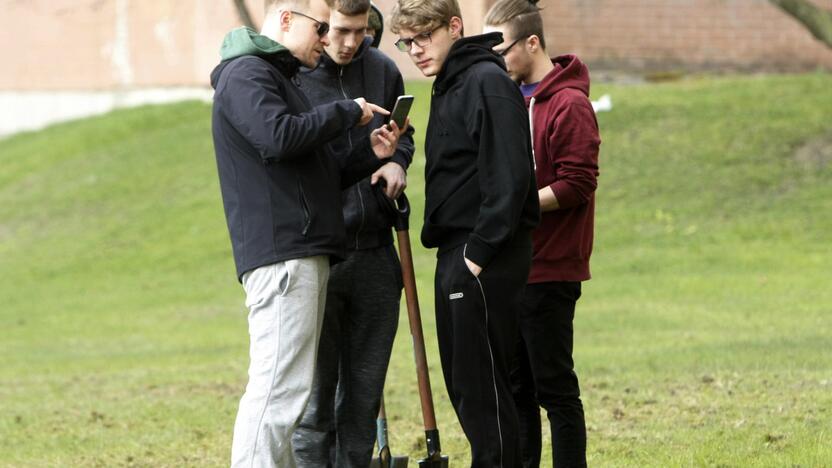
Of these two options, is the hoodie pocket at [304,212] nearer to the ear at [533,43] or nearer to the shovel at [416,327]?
the shovel at [416,327]

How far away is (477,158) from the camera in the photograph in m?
4.81

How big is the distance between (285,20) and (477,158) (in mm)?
829

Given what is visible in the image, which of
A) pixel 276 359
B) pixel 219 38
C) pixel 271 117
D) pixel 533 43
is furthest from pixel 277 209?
pixel 219 38

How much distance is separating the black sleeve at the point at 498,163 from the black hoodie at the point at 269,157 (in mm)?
447

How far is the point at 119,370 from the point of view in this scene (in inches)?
421

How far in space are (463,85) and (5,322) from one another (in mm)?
10747

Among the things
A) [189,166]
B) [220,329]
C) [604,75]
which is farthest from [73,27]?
[220,329]

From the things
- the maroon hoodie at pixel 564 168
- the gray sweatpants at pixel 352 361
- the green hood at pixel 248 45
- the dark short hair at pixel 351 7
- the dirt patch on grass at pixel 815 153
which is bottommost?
the dirt patch on grass at pixel 815 153

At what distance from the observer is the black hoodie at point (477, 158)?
468 cm

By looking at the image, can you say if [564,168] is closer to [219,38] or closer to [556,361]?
[556,361]

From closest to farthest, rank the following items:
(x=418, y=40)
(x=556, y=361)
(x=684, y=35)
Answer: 1. (x=418, y=40)
2. (x=556, y=361)
3. (x=684, y=35)

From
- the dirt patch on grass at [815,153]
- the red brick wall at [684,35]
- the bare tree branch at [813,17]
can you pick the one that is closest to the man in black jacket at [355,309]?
the bare tree branch at [813,17]

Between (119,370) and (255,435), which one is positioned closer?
(255,435)

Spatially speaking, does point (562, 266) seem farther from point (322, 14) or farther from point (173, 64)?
point (173, 64)
